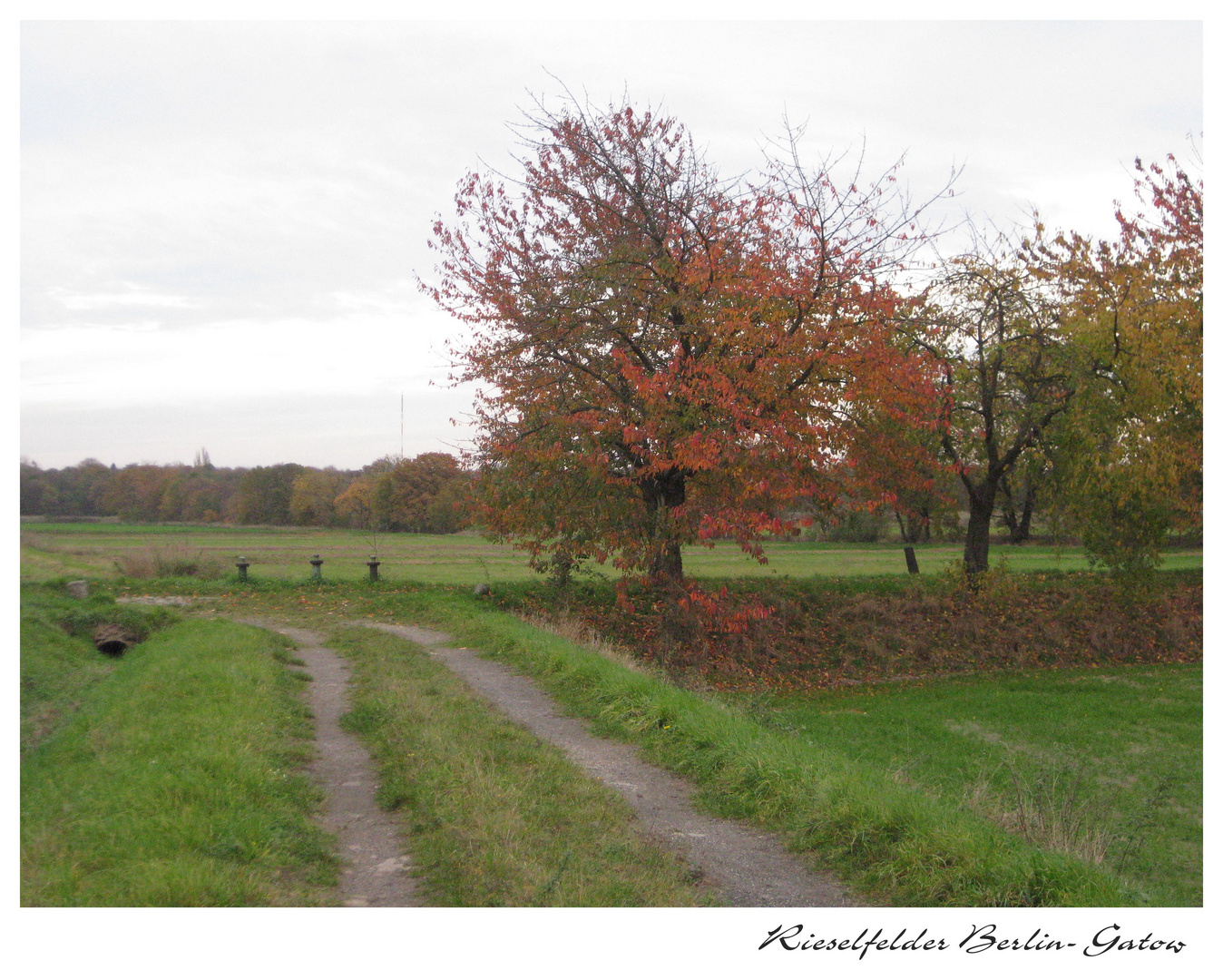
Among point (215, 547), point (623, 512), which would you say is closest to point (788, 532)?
point (623, 512)

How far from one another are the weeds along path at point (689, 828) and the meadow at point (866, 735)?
0.21 meters

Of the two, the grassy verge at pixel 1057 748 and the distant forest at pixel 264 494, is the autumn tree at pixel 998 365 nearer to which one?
the grassy verge at pixel 1057 748

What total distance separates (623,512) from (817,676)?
6584 mm

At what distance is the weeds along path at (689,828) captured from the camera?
505cm

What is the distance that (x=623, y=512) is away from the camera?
16.0 metres

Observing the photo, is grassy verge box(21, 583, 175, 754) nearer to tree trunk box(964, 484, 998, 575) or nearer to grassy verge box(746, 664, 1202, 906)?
grassy verge box(746, 664, 1202, 906)

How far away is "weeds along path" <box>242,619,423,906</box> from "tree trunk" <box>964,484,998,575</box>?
17.8m

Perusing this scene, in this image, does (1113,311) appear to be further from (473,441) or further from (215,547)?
(215,547)

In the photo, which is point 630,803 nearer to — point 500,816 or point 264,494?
point 500,816

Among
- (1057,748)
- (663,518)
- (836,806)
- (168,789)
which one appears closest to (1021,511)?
(1057,748)

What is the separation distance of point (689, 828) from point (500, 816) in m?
1.35

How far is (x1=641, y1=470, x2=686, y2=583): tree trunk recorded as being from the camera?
1571cm

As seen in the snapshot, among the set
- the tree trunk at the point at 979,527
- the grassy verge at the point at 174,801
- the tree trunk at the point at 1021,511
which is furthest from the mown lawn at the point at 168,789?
the tree trunk at the point at 1021,511

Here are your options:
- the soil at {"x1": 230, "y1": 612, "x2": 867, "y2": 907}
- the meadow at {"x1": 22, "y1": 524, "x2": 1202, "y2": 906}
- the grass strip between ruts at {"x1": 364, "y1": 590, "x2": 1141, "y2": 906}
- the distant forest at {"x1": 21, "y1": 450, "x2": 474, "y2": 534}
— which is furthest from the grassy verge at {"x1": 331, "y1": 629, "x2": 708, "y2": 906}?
the distant forest at {"x1": 21, "y1": 450, "x2": 474, "y2": 534}
